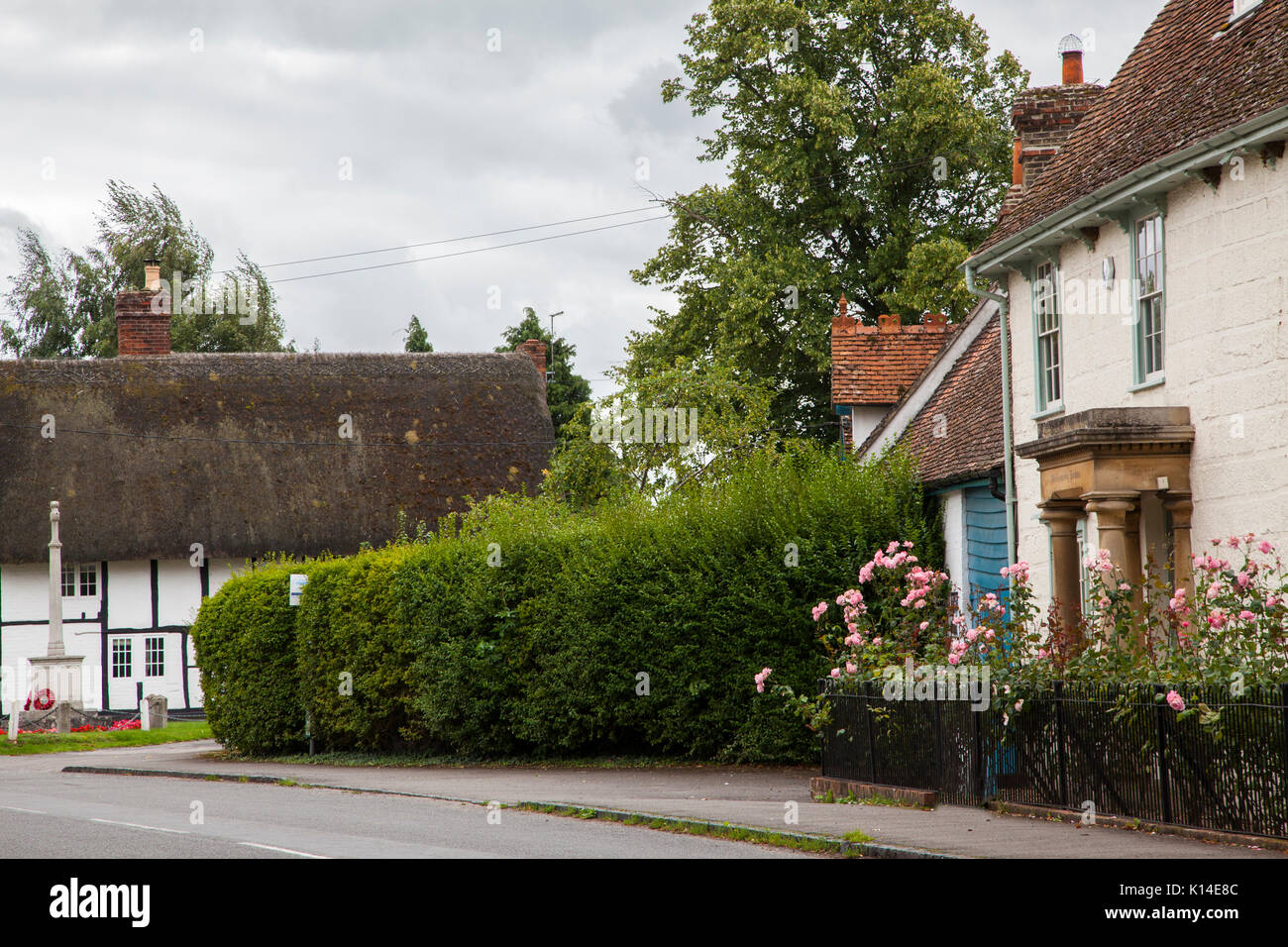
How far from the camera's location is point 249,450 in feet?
141

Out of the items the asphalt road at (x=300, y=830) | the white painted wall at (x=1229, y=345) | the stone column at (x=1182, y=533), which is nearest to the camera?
the asphalt road at (x=300, y=830)

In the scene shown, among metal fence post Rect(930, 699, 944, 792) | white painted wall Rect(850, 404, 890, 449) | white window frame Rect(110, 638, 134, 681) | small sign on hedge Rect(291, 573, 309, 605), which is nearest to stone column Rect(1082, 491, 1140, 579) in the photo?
metal fence post Rect(930, 699, 944, 792)

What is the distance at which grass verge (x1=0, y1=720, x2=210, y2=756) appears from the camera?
30.0 meters

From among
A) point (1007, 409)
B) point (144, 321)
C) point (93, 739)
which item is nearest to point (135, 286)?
point (144, 321)

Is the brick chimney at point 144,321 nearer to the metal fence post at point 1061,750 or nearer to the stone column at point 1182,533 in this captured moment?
the stone column at point 1182,533

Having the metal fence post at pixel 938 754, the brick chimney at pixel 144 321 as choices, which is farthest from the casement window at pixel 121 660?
the metal fence post at pixel 938 754

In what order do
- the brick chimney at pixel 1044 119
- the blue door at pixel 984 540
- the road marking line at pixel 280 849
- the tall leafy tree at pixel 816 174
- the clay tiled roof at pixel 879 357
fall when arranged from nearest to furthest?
1. the road marking line at pixel 280 849
2. the blue door at pixel 984 540
3. the brick chimney at pixel 1044 119
4. the clay tiled roof at pixel 879 357
5. the tall leafy tree at pixel 816 174

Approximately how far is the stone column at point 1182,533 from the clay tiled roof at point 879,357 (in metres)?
12.8

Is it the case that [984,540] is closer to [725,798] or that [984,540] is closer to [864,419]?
[725,798]

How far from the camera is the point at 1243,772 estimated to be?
1066 cm

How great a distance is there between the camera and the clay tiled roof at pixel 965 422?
20922 mm

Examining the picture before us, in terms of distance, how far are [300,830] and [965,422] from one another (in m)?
13.1

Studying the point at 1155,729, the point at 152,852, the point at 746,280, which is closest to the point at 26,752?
the point at 746,280
